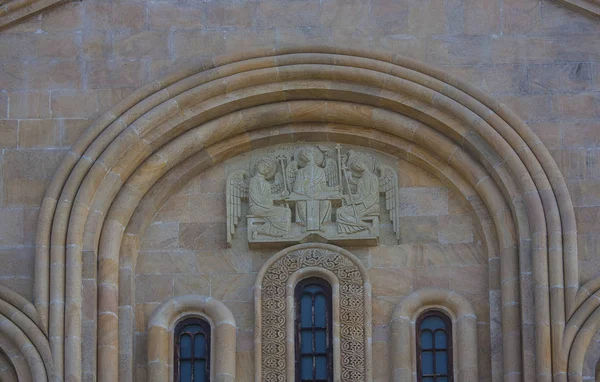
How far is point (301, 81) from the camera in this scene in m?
37.8

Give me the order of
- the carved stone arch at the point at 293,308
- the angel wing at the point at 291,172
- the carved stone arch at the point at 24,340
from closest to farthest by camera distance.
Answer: the carved stone arch at the point at 24,340 < the carved stone arch at the point at 293,308 < the angel wing at the point at 291,172

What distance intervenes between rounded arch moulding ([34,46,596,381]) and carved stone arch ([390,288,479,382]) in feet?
1.83

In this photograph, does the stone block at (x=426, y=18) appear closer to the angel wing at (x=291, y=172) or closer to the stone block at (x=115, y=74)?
the angel wing at (x=291, y=172)

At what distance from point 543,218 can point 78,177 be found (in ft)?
22.0

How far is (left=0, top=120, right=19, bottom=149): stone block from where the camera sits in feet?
123

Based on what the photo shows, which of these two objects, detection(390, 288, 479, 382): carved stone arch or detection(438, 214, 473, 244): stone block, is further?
detection(438, 214, 473, 244): stone block

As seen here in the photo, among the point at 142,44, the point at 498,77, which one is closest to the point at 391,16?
the point at 498,77

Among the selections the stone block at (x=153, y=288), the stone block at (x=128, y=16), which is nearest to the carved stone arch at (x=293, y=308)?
the stone block at (x=153, y=288)

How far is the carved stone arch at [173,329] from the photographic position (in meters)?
36.5

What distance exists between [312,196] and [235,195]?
1.16 metres

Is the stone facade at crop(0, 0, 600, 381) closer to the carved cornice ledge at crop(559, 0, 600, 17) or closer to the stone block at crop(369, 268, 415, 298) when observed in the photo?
the stone block at crop(369, 268, 415, 298)

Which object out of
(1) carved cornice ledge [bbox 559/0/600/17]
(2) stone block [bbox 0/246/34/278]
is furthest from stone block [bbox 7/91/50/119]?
(1) carved cornice ledge [bbox 559/0/600/17]

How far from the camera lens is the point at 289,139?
38.2 m

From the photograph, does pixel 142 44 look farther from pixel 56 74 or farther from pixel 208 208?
pixel 208 208
